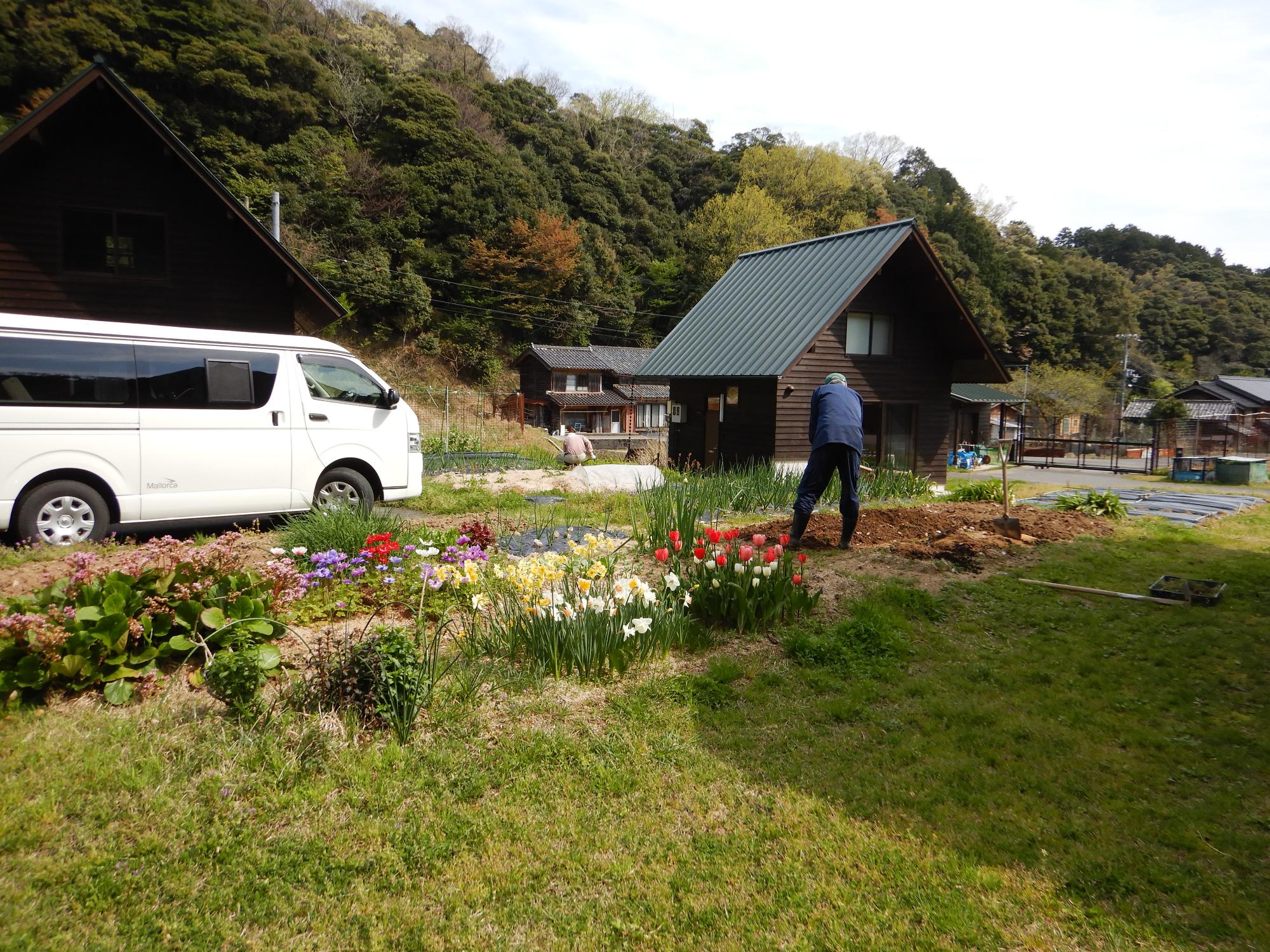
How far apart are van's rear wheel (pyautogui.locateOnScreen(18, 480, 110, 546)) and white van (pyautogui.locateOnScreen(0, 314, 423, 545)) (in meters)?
0.01

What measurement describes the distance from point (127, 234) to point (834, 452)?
12.6m

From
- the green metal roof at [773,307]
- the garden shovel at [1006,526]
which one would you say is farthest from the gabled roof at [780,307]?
the garden shovel at [1006,526]

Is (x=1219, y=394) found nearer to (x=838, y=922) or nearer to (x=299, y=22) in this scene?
(x=838, y=922)

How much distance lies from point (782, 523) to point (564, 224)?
4441 centimetres

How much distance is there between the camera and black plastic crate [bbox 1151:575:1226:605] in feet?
21.5

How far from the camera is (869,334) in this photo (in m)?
17.8

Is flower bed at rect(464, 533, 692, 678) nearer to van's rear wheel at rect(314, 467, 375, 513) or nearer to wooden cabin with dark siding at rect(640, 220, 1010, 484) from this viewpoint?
van's rear wheel at rect(314, 467, 375, 513)

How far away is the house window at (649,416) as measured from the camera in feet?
158

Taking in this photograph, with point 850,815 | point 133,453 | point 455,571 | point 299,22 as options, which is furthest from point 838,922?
point 299,22

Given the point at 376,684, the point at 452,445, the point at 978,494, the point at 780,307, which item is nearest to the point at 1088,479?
the point at 780,307

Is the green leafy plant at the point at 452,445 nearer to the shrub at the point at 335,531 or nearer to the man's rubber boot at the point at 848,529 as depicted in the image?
the shrub at the point at 335,531

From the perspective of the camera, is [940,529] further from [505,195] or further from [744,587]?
[505,195]

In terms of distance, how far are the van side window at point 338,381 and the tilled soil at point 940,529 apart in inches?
193

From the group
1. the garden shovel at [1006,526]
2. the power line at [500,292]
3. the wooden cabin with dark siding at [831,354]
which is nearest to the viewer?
the garden shovel at [1006,526]
